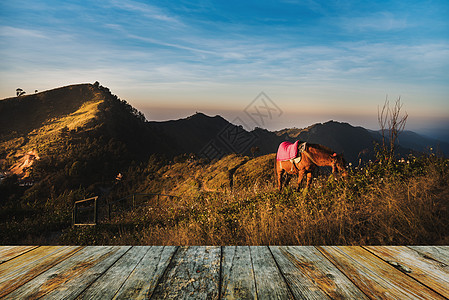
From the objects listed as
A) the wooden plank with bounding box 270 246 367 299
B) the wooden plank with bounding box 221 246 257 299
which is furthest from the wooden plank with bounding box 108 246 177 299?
the wooden plank with bounding box 270 246 367 299

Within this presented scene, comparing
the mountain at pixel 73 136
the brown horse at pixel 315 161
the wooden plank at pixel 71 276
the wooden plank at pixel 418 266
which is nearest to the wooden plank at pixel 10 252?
the wooden plank at pixel 71 276

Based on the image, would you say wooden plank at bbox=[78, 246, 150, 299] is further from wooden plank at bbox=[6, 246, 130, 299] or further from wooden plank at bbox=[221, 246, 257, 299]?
wooden plank at bbox=[221, 246, 257, 299]

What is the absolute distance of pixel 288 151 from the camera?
739 centimetres

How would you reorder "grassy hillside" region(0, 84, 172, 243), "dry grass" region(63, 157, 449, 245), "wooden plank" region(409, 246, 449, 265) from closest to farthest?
"wooden plank" region(409, 246, 449, 265) < "dry grass" region(63, 157, 449, 245) < "grassy hillside" region(0, 84, 172, 243)

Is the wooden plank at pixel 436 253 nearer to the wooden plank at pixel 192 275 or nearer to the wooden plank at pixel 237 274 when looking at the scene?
the wooden plank at pixel 237 274

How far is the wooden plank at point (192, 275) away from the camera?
1.54 meters

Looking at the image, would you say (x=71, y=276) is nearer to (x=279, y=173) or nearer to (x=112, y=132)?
(x=279, y=173)

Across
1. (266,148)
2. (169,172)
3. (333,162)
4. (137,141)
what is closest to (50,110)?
(137,141)

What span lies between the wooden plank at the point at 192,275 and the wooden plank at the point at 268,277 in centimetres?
25

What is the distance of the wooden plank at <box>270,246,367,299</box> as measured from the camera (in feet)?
5.12

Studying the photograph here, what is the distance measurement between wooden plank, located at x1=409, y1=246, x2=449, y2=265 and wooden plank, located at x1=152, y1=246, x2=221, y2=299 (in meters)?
1.67

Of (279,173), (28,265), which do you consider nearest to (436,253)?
(28,265)

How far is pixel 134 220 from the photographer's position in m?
9.86

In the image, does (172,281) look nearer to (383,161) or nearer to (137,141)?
(383,161)
